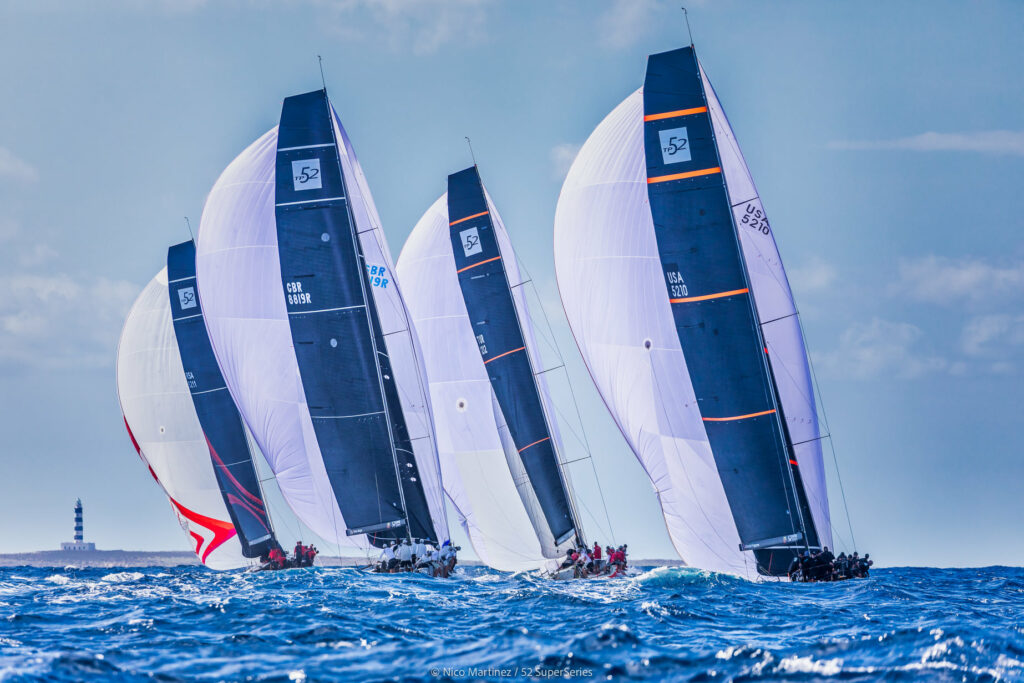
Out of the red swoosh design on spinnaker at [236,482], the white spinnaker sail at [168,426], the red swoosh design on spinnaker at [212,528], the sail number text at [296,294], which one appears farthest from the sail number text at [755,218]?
the red swoosh design on spinnaker at [212,528]

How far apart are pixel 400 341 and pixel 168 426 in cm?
1173

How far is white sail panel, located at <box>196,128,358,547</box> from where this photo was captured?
86.8ft

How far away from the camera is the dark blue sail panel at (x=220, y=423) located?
33.5 meters

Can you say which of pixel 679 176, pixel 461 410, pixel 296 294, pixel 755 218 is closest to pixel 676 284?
pixel 679 176

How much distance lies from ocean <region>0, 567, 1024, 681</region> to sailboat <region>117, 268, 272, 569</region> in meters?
13.8

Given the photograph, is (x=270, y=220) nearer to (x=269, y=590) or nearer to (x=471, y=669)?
(x=269, y=590)

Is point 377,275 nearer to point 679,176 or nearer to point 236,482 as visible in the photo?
point 679,176

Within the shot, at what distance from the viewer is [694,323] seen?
21.9 meters

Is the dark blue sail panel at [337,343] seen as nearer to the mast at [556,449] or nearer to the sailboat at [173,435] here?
the mast at [556,449]

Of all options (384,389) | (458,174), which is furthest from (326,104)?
(384,389)

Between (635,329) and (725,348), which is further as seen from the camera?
(635,329)

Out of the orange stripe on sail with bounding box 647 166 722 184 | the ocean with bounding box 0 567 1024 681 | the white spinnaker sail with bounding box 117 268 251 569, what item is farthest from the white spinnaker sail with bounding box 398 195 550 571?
the orange stripe on sail with bounding box 647 166 722 184

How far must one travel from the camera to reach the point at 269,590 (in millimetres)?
20438

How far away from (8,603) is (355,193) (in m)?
12.3
